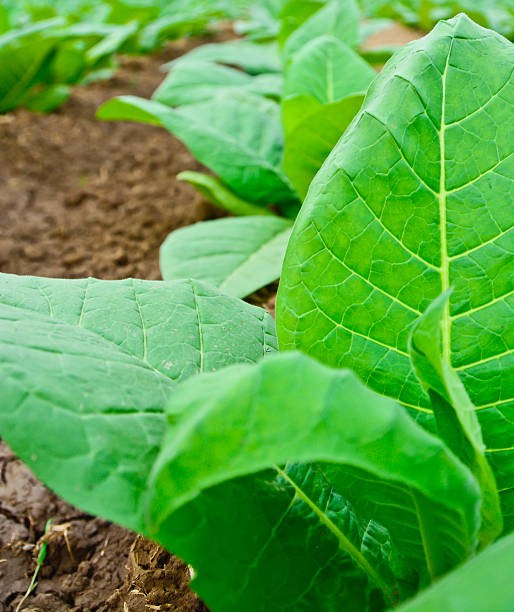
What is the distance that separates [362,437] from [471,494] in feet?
0.38

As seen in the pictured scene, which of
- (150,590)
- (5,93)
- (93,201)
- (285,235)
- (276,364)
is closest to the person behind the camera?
(276,364)

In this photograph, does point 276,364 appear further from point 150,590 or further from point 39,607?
point 39,607

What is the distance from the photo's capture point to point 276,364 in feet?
1.51

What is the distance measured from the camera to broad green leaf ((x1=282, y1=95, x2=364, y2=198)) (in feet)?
4.40

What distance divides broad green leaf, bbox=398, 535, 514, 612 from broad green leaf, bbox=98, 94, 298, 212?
4.58ft

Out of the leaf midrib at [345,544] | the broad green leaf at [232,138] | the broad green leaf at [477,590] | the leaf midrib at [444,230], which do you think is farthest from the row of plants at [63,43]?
the broad green leaf at [477,590]

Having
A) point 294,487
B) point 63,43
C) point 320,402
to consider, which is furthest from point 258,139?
point 63,43

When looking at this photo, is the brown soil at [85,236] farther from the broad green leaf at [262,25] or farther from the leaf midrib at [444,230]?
the broad green leaf at [262,25]

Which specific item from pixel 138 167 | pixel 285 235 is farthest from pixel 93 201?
pixel 285 235

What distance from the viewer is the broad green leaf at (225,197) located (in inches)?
68.3

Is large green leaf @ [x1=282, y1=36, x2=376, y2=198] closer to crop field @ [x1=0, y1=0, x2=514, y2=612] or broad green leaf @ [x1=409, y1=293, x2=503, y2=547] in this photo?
crop field @ [x1=0, y1=0, x2=514, y2=612]

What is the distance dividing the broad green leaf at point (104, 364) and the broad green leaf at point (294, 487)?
0.23ft

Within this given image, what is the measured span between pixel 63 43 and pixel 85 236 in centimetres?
149

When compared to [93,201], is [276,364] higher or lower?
higher
